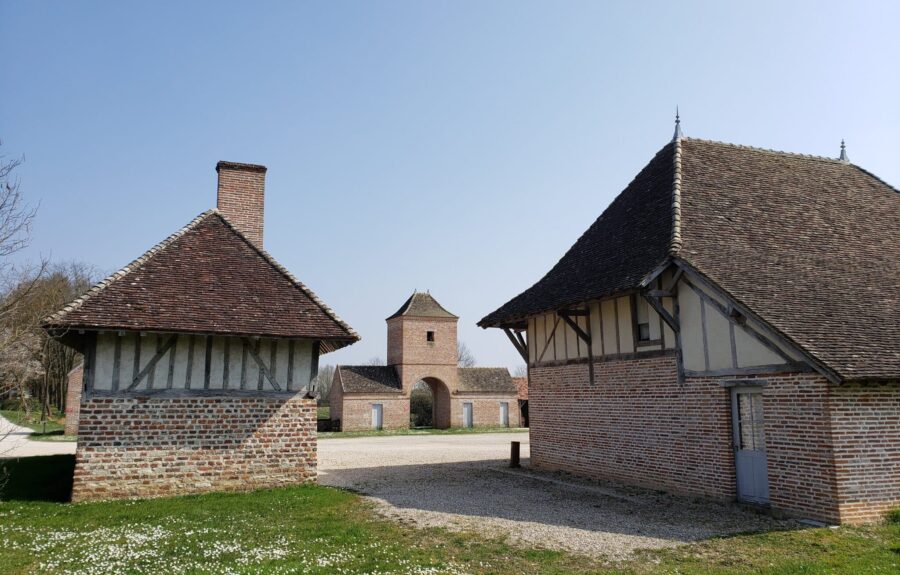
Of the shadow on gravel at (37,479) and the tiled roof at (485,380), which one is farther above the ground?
the tiled roof at (485,380)

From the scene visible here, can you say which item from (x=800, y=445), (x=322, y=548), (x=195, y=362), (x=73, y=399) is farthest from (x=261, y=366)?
(x=73, y=399)

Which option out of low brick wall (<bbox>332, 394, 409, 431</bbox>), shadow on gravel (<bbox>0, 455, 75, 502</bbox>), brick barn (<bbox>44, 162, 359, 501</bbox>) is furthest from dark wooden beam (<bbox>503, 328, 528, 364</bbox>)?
low brick wall (<bbox>332, 394, 409, 431</bbox>)

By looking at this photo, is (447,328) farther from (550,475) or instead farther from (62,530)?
(62,530)

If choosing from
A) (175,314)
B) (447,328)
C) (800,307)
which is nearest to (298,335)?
(175,314)

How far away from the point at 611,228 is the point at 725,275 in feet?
14.4

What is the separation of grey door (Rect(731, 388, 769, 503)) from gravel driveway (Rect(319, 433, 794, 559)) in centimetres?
38

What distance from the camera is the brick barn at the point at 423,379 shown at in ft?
113

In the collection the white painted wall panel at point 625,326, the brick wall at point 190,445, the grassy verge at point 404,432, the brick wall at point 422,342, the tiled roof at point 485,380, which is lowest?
the grassy verge at point 404,432

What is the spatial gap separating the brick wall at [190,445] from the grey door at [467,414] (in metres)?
25.4

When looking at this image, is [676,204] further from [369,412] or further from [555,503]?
[369,412]

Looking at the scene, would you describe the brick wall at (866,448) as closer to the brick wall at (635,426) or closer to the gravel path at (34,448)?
the brick wall at (635,426)

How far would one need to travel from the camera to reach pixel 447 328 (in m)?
37.0

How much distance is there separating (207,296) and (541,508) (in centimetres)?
676

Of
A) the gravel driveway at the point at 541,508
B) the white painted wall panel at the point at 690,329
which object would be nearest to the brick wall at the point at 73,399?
the gravel driveway at the point at 541,508
